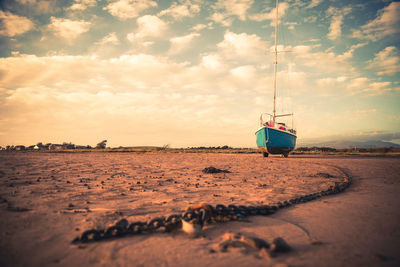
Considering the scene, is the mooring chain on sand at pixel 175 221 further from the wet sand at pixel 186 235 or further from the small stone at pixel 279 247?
the small stone at pixel 279 247

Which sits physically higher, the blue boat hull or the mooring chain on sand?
the blue boat hull

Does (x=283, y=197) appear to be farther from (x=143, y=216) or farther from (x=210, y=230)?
(x=143, y=216)

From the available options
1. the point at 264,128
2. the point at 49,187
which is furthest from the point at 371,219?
the point at 264,128

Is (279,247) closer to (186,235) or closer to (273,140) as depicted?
(186,235)

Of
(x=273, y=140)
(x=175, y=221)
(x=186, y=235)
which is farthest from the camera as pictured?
(x=273, y=140)

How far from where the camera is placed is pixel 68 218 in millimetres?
3363

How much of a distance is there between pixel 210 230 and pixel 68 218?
2512 mm

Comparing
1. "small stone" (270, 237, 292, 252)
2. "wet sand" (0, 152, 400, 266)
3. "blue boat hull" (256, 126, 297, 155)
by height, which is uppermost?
"blue boat hull" (256, 126, 297, 155)

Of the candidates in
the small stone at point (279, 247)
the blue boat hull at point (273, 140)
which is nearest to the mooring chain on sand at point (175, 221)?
the small stone at point (279, 247)

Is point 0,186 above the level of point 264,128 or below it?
below

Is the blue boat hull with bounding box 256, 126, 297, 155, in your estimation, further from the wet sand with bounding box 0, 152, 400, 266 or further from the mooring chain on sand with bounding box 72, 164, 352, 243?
the mooring chain on sand with bounding box 72, 164, 352, 243

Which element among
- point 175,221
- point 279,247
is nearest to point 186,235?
point 175,221

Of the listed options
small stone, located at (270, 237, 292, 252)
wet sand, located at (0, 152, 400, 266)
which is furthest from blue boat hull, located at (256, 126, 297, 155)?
small stone, located at (270, 237, 292, 252)

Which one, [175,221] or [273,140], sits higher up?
[273,140]
